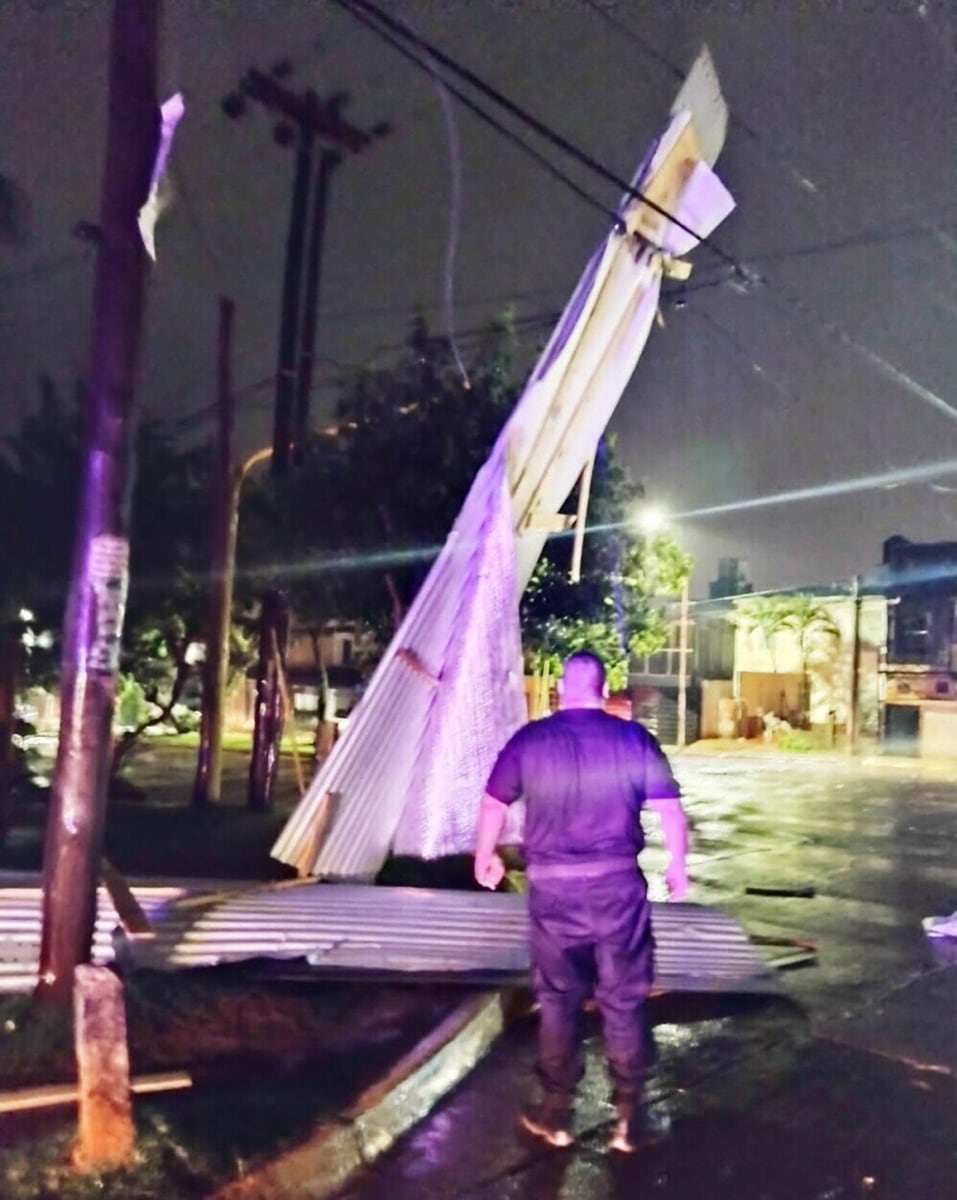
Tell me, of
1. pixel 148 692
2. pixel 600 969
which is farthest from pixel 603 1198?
pixel 148 692

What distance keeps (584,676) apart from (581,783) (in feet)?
1.42

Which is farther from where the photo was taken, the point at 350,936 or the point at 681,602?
the point at 681,602

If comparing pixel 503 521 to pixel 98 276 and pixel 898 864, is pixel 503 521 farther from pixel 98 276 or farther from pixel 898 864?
pixel 898 864

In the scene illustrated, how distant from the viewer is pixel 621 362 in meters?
9.50

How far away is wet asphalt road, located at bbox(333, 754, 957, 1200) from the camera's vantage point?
4.33 meters

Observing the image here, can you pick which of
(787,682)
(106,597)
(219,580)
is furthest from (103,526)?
(787,682)

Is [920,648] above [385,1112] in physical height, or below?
above

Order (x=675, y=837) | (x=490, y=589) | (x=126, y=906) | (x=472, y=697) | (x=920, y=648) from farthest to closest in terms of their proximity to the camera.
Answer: (x=920, y=648), (x=490, y=589), (x=472, y=697), (x=126, y=906), (x=675, y=837)

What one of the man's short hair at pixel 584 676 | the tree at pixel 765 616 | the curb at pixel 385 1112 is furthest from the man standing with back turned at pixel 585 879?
the tree at pixel 765 616

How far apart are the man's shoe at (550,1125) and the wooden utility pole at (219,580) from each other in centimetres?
887

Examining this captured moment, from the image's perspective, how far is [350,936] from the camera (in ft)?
21.0

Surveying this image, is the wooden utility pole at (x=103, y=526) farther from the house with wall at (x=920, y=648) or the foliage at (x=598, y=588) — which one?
the house with wall at (x=920, y=648)

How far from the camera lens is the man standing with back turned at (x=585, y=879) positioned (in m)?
4.59

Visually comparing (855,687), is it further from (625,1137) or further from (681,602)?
(625,1137)
